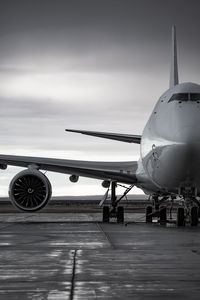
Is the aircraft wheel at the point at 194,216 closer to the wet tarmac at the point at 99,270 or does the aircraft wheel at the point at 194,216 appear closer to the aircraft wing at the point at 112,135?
the aircraft wing at the point at 112,135

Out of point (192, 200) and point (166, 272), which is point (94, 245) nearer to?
point (166, 272)

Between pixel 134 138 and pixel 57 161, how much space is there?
3.09 metres

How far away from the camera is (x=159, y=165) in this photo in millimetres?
16734

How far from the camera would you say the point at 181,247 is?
10.3 meters

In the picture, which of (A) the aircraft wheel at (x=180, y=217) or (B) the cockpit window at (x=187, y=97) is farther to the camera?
(A) the aircraft wheel at (x=180, y=217)

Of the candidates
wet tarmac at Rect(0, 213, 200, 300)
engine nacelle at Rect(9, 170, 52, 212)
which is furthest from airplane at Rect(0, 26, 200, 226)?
wet tarmac at Rect(0, 213, 200, 300)

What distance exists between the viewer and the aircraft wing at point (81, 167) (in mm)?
20969

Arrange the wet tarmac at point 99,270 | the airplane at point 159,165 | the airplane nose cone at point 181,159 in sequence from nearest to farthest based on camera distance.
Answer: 1. the wet tarmac at point 99,270
2. the airplane nose cone at point 181,159
3. the airplane at point 159,165

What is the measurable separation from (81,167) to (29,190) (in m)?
2.38

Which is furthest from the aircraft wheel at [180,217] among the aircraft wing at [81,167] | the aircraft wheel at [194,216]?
the aircraft wing at [81,167]

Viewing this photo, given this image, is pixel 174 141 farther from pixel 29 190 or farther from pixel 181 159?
pixel 29 190

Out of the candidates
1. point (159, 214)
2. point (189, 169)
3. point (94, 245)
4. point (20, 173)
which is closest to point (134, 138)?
point (159, 214)

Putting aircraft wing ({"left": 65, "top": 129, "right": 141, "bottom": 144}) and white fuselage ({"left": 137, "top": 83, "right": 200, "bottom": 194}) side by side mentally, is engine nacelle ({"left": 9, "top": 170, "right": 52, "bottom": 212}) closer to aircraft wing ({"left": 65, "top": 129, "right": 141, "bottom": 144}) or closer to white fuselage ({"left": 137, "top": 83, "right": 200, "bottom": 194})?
aircraft wing ({"left": 65, "top": 129, "right": 141, "bottom": 144})

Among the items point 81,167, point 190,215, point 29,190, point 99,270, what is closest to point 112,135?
point 81,167
